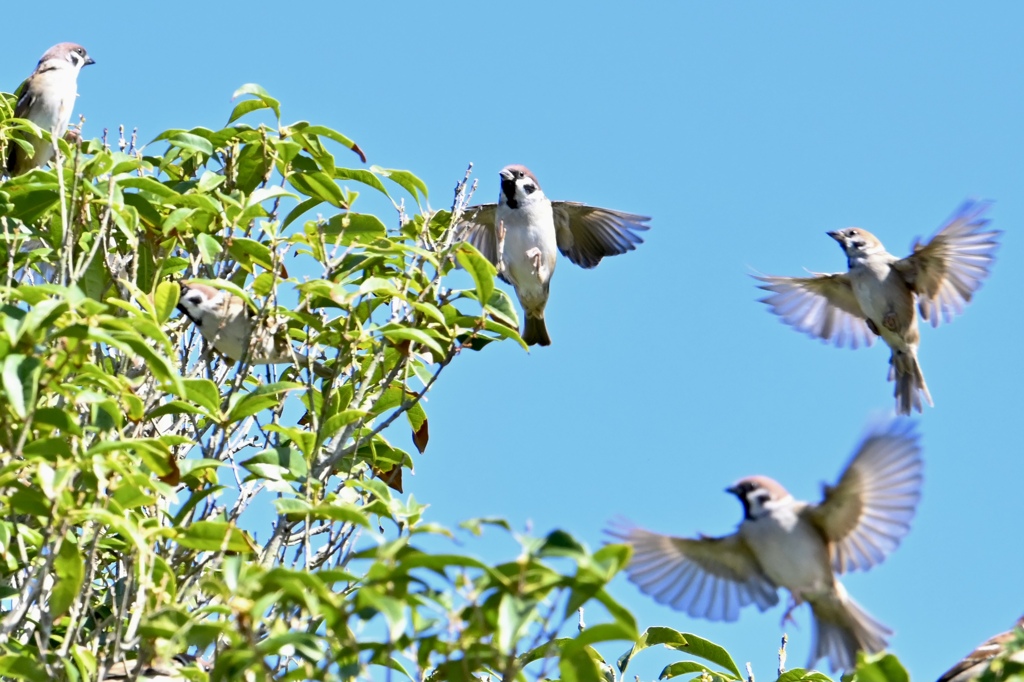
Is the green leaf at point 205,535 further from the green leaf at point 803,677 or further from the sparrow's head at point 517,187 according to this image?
the sparrow's head at point 517,187

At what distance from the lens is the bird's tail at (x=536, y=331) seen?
23.7 ft

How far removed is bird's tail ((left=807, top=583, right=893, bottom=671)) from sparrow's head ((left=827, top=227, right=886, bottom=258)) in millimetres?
2850

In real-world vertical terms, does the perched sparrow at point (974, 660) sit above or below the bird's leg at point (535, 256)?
below

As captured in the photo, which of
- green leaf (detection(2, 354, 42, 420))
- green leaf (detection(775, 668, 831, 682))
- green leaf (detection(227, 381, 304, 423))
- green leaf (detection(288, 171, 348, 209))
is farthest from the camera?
green leaf (detection(288, 171, 348, 209))

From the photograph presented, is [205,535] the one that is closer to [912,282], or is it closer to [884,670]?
[884,670]

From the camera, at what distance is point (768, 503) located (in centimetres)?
367

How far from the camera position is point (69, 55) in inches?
282

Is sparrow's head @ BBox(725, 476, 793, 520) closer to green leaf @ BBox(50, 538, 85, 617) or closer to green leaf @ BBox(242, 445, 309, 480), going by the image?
green leaf @ BBox(242, 445, 309, 480)

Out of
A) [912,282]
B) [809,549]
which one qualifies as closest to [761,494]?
[809,549]

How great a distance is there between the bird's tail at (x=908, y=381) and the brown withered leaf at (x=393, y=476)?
3.02 metres

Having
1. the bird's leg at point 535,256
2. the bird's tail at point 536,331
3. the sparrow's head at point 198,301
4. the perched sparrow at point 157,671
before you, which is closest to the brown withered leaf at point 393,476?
the sparrow's head at point 198,301

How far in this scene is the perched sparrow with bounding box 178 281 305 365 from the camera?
424 cm

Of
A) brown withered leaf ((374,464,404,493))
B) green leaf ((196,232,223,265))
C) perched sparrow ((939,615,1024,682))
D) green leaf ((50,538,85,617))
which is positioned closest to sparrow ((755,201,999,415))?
perched sparrow ((939,615,1024,682))

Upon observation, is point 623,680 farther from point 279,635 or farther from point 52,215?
point 52,215
